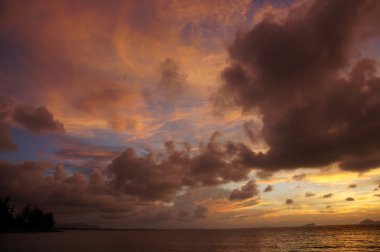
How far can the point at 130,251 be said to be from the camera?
96.8 meters

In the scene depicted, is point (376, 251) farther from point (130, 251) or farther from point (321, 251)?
point (130, 251)

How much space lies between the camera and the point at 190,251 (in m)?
96.7

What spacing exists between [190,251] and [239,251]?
52.7 ft

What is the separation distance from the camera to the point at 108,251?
97.1 meters

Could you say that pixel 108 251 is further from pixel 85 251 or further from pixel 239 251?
pixel 239 251

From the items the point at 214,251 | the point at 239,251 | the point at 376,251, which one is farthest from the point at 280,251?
the point at 376,251

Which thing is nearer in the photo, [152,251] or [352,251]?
[352,251]

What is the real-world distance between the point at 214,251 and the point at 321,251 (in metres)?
33.9

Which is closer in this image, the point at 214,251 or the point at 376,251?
the point at 376,251

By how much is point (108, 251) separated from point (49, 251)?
736 inches

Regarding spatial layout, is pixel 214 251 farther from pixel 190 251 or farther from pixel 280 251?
pixel 280 251

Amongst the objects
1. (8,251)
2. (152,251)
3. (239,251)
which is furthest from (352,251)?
(8,251)

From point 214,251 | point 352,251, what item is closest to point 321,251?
point 352,251

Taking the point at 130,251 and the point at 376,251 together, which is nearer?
the point at 376,251
